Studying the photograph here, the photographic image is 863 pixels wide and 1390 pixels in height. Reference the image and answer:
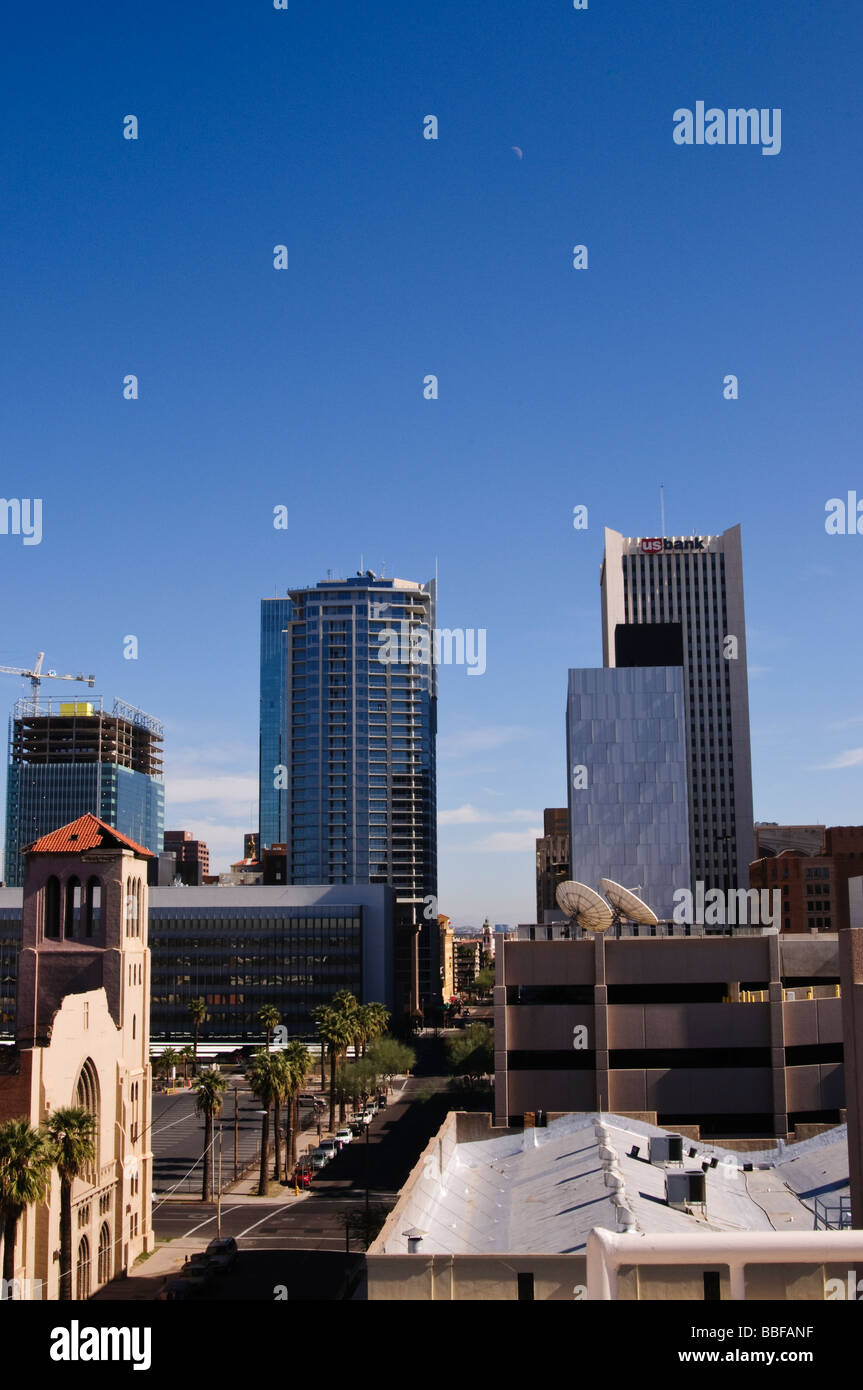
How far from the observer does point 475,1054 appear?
3888 inches

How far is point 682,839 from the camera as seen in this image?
562ft

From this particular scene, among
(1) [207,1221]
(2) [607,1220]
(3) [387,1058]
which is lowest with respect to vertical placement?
(1) [207,1221]

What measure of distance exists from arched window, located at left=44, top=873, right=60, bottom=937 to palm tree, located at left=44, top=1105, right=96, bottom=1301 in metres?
17.1

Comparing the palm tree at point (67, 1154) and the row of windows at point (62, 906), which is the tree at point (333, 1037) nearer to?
the row of windows at point (62, 906)

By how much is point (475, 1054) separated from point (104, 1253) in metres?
45.7

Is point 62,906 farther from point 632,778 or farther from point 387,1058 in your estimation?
point 632,778

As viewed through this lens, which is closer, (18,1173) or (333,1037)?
(18,1173)

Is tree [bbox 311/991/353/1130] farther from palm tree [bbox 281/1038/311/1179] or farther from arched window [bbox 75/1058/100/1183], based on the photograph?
arched window [bbox 75/1058/100/1183]

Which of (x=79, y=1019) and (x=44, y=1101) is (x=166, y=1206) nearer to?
(x=79, y=1019)

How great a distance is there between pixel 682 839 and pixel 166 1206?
363 ft

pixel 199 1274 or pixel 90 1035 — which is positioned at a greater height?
pixel 90 1035

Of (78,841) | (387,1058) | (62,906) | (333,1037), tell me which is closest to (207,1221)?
(62,906)
